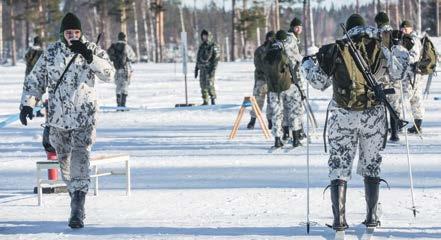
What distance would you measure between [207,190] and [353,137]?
313cm

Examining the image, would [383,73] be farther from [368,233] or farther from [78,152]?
[78,152]

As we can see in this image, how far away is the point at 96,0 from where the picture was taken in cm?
6431

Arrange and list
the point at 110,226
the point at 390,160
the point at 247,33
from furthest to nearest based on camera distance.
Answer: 1. the point at 247,33
2. the point at 390,160
3. the point at 110,226

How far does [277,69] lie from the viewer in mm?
12898

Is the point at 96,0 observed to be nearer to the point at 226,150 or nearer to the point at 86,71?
the point at 226,150

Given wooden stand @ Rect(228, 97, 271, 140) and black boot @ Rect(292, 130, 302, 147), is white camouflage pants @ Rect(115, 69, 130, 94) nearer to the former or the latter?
wooden stand @ Rect(228, 97, 271, 140)

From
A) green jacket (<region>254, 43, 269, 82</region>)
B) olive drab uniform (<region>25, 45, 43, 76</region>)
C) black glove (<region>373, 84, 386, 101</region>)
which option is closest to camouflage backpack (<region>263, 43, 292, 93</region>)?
green jacket (<region>254, 43, 269, 82</region>)

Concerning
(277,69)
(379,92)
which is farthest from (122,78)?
(379,92)

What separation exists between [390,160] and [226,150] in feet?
9.08

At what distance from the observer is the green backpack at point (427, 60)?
41.6 feet

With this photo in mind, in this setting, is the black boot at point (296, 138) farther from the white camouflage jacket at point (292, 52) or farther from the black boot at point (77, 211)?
the black boot at point (77, 211)

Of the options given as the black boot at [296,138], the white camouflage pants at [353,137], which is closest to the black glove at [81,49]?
the white camouflage pants at [353,137]

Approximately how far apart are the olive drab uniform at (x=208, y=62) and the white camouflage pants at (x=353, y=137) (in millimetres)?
13969

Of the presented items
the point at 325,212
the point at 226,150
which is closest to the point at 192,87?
the point at 226,150
